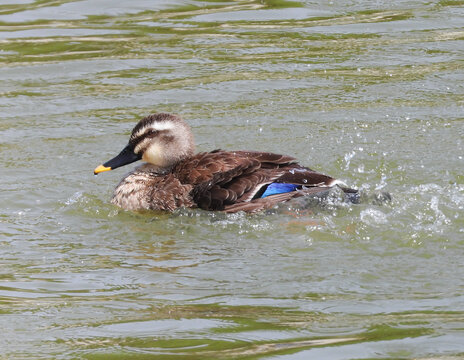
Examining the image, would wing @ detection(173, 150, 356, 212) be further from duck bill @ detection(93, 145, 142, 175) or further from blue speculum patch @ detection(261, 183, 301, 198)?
duck bill @ detection(93, 145, 142, 175)

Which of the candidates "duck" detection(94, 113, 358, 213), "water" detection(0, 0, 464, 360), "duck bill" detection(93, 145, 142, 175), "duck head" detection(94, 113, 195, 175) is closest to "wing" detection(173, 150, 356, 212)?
"duck" detection(94, 113, 358, 213)

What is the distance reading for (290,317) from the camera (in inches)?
268

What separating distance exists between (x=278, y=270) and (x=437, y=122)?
15.0 ft

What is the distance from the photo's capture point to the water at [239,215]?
6.73 metres

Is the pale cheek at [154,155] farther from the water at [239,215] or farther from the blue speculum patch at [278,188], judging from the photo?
the blue speculum patch at [278,188]

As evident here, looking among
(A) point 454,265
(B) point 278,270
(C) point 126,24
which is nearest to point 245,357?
(B) point 278,270

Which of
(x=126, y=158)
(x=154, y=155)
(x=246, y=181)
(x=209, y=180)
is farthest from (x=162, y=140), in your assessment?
(x=246, y=181)

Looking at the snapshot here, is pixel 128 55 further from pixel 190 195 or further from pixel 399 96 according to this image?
pixel 190 195

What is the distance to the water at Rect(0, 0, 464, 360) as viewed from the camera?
6.73 meters

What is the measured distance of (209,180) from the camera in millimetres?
9336

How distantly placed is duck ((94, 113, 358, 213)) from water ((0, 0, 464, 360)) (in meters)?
0.14

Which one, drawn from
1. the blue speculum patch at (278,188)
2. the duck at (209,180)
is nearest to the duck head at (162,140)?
the duck at (209,180)

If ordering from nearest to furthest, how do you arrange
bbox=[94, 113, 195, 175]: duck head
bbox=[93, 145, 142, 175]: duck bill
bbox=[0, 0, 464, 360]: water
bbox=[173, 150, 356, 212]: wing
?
bbox=[0, 0, 464, 360]: water → bbox=[173, 150, 356, 212]: wing → bbox=[94, 113, 195, 175]: duck head → bbox=[93, 145, 142, 175]: duck bill

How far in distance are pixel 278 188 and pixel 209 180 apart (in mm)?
631
